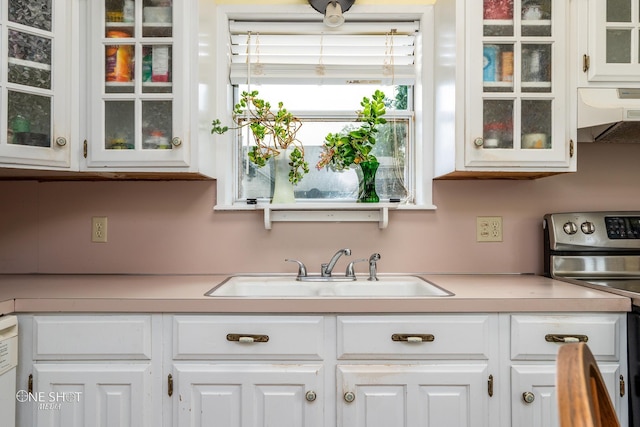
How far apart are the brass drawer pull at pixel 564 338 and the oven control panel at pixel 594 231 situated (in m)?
0.55

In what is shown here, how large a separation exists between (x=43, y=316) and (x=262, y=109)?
1.18 metres

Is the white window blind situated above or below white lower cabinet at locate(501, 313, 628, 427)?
above

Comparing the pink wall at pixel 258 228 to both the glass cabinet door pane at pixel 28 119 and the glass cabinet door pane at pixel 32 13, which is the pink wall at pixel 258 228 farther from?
the glass cabinet door pane at pixel 32 13

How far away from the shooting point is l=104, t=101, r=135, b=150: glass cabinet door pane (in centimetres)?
173

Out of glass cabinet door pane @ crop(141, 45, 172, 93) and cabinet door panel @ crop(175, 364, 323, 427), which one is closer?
cabinet door panel @ crop(175, 364, 323, 427)

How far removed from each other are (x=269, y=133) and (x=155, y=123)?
522 mm

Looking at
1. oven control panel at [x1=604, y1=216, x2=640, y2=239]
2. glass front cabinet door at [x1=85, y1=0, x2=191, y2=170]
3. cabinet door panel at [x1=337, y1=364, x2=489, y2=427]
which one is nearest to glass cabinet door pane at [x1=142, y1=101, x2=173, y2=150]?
glass front cabinet door at [x1=85, y1=0, x2=191, y2=170]

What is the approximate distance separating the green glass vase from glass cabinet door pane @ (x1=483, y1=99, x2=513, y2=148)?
498 millimetres

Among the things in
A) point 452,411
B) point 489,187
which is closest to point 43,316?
point 452,411

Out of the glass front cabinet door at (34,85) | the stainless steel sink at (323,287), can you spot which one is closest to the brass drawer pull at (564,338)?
the stainless steel sink at (323,287)

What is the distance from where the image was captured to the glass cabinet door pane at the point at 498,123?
174cm

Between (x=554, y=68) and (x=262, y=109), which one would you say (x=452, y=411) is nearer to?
(x=554, y=68)

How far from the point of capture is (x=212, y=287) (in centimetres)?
171

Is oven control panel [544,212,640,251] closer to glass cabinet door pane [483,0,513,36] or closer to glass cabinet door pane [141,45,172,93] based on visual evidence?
glass cabinet door pane [483,0,513,36]
